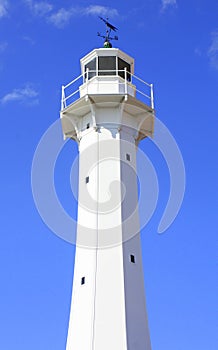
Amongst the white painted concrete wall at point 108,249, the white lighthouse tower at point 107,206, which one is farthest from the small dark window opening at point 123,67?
the white painted concrete wall at point 108,249

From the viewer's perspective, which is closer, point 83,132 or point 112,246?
point 112,246

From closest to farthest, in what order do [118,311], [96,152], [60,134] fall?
[118,311], [96,152], [60,134]

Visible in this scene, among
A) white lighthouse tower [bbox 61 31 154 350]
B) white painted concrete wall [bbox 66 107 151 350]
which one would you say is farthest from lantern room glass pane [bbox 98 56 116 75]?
white painted concrete wall [bbox 66 107 151 350]

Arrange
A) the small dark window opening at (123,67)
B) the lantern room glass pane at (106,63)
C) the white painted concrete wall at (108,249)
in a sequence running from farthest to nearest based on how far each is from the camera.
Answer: the small dark window opening at (123,67) < the lantern room glass pane at (106,63) < the white painted concrete wall at (108,249)

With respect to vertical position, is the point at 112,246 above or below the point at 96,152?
below

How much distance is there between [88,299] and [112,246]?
8.48 feet

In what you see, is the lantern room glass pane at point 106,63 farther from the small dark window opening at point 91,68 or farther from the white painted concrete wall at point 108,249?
the white painted concrete wall at point 108,249

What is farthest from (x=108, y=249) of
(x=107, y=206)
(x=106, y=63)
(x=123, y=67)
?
(x=123, y=67)

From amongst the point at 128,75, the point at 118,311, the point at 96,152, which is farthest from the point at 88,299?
the point at 128,75

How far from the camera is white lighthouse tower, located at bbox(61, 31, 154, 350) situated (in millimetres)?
22797

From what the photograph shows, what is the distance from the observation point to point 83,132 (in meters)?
28.5

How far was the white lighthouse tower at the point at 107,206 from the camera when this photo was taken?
898 inches

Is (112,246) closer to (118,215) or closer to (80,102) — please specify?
(118,215)

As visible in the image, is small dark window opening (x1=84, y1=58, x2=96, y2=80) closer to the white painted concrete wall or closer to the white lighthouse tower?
the white lighthouse tower
